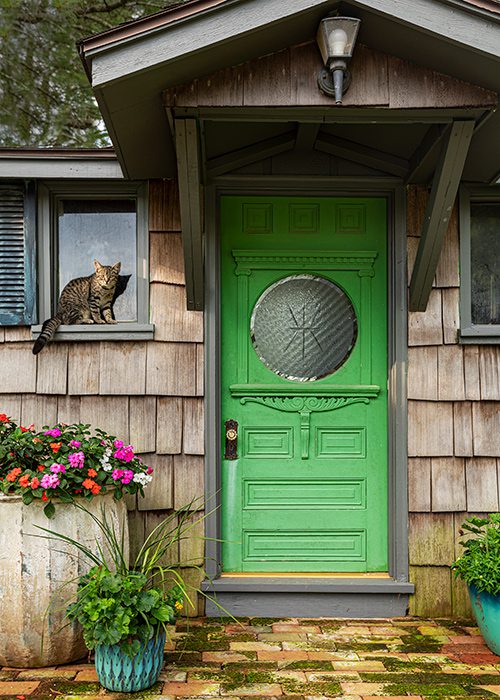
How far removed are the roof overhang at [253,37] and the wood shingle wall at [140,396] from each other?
1.27 metres

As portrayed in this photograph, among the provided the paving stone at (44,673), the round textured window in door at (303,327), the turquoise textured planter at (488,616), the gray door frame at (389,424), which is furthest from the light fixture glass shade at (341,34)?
the paving stone at (44,673)

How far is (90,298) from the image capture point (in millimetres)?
3621

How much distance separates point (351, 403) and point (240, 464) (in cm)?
66

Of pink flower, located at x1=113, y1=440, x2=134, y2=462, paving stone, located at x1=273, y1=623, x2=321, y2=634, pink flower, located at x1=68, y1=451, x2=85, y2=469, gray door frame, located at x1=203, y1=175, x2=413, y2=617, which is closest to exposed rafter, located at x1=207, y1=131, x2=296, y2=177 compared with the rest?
gray door frame, located at x1=203, y1=175, x2=413, y2=617

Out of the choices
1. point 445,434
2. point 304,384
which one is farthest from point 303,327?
point 445,434

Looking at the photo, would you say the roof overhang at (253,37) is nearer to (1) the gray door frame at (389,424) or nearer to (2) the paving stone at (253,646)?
(1) the gray door frame at (389,424)

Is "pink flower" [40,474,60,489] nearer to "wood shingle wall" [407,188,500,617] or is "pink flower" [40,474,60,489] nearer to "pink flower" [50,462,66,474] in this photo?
"pink flower" [50,462,66,474]

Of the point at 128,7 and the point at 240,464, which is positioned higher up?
the point at 128,7

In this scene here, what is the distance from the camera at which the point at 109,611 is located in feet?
8.70

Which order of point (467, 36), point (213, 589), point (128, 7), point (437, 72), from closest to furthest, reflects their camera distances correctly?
point (467, 36) < point (437, 72) < point (213, 589) < point (128, 7)

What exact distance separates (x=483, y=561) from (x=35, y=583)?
1902 millimetres

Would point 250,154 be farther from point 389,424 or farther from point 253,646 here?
point 253,646

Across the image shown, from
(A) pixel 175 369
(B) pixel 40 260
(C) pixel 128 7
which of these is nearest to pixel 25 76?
(C) pixel 128 7

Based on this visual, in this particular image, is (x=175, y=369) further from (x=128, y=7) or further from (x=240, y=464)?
(x=128, y=7)
